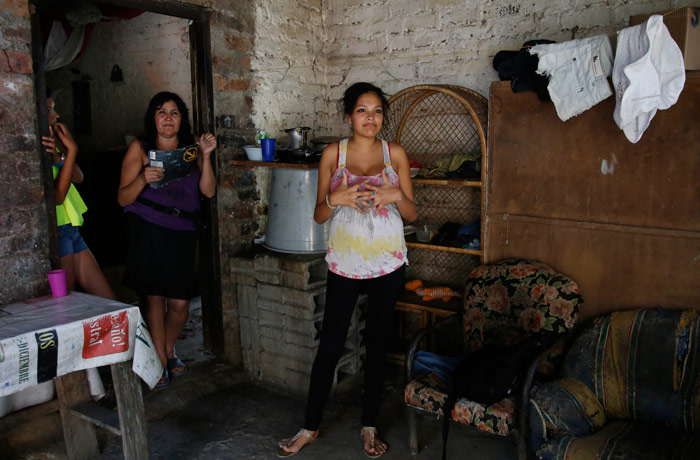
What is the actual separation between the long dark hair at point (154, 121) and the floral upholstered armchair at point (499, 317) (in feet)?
5.91

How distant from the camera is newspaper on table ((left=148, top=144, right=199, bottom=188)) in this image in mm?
3145

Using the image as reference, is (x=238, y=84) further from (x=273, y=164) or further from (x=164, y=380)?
(x=164, y=380)

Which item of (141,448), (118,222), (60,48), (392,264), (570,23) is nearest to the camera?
(141,448)

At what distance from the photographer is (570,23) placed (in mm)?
3230

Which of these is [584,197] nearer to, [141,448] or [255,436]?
[255,436]

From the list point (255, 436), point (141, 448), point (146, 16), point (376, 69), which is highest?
→ point (146, 16)

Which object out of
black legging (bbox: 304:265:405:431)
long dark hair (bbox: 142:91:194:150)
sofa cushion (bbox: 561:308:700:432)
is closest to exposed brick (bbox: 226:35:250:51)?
long dark hair (bbox: 142:91:194:150)

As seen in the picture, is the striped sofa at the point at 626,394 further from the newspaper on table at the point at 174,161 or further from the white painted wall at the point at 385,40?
the newspaper on table at the point at 174,161

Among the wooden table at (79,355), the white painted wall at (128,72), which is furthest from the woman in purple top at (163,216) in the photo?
the white painted wall at (128,72)

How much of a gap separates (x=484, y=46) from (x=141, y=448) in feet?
9.54

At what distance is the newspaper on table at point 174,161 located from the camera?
10.3 ft

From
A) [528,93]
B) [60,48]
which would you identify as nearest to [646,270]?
[528,93]

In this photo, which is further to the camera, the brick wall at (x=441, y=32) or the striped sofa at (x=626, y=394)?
the brick wall at (x=441, y=32)

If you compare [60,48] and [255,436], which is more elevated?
[60,48]
